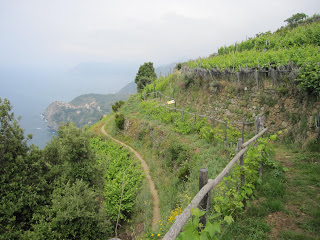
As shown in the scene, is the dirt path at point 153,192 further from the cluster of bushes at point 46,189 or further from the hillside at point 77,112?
the hillside at point 77,112

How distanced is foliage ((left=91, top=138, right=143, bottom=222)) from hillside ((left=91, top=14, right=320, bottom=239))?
2.32ft

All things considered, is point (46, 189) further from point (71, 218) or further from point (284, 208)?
point (284, 208)

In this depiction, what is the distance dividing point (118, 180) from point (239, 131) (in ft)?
28.1

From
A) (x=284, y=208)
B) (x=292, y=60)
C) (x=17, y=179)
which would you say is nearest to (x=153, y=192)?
(x=17, y=179)

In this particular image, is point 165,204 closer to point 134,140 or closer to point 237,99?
point 237,99

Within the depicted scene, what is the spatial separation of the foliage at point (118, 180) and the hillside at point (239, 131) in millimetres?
707

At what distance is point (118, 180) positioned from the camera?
42.9 ft

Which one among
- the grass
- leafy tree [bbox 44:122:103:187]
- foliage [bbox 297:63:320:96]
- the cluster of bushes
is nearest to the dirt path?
the cluster of bushes

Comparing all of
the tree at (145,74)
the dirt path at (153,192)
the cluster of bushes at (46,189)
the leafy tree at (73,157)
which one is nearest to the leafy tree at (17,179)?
the cluster of bushes at (46,189)

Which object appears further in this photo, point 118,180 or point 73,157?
point 118,180

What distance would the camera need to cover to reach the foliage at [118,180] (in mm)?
10352

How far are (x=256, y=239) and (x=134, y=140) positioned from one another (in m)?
16.5

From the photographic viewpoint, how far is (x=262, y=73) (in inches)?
426

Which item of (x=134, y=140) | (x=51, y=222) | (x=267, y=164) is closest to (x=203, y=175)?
(x=267, y=164)
